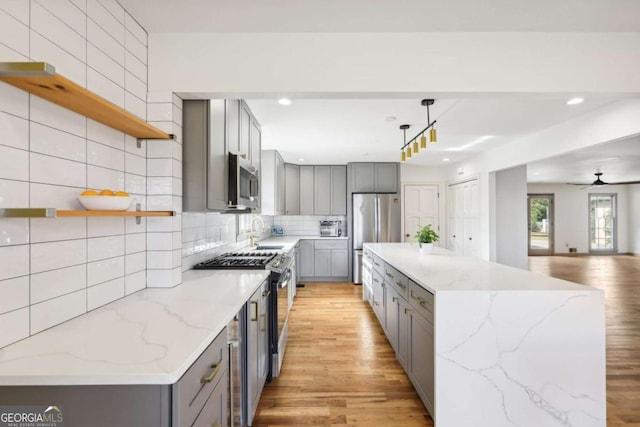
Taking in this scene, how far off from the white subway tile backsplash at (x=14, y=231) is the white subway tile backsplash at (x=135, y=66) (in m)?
1.06

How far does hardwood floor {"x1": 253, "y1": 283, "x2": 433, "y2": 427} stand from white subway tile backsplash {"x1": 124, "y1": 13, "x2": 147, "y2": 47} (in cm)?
247

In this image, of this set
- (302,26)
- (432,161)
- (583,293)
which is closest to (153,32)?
(302,26)

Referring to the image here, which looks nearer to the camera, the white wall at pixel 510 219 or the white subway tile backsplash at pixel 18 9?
the white subway tile backsplash at pixel 18 9

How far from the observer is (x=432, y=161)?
630 cm

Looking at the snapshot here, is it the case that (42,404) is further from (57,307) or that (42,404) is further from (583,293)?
(583,293)

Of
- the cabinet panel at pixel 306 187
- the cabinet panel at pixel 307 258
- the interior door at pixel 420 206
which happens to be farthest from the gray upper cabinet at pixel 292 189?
the interior door at pixel 420 206

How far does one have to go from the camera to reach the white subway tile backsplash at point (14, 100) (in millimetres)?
1031

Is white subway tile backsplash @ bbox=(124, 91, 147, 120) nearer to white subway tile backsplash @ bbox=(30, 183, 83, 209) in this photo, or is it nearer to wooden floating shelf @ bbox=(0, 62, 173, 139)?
wooden floating shelf @ bbox=(0, 62, 173, 139)

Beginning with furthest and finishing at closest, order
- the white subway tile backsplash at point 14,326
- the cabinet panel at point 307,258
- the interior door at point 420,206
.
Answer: the interior door at point 420,206 → the cabinet panel at point 307,258 → the white subway tile backsplash at point 14,326

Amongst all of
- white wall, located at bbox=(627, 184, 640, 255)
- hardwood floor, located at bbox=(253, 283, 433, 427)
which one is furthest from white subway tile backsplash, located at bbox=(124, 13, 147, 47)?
white wall, located at bbox=(627, 184, 640, 255)

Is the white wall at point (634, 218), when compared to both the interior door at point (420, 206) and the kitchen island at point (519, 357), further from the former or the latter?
the kitchen island at point (519, 357)

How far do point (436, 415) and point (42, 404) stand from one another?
5.96ft

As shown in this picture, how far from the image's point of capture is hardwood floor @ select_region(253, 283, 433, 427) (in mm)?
1976

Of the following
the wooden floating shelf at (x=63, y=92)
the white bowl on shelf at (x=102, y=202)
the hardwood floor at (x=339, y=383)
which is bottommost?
the hardwood floor at (x=339, y=383)
